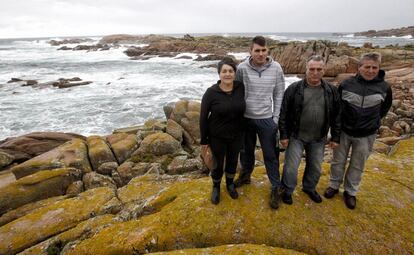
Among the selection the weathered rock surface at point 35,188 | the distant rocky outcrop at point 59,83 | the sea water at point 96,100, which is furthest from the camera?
the distant rocky outcrop at point 59,83

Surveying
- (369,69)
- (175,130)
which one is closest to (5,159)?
(175,130)

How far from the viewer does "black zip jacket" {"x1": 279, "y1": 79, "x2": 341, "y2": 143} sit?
439 cm

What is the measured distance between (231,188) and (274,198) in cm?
75

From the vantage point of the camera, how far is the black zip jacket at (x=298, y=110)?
14.4ft

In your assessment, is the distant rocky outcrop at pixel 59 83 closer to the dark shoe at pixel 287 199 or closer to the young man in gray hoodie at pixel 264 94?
the young man in gray hoodie at pixel 264 94

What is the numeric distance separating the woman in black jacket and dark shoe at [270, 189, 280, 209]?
0.61 m

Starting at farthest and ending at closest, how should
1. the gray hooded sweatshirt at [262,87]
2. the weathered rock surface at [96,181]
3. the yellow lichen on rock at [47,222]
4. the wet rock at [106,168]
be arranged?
the wet rock at [106,168], the weathered rock surface at [96,181], the yellow lichen on rock at [47,222], the gray hooded sweatshirt at [262,87]

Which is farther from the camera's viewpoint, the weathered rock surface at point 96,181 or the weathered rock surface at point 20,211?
the weathered rock surface at point 96,181

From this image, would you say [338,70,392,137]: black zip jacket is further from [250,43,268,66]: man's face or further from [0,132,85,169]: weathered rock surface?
[0,132,85,169]: weathered rock surface

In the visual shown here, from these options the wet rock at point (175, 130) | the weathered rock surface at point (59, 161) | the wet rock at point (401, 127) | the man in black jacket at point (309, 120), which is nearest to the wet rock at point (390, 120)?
the wet rock at point (401, 127)

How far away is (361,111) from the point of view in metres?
4.41

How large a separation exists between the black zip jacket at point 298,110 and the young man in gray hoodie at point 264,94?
12 centimetres

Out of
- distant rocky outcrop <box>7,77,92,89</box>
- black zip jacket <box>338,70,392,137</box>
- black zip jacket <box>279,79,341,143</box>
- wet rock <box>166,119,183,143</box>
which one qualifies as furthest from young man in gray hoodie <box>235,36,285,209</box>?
distant rocky outcrop <box>7,77,92,89</box>

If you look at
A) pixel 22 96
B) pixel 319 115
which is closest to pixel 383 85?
pixel 319 115
